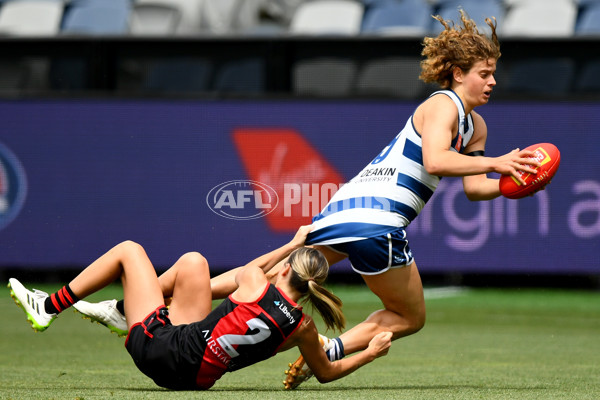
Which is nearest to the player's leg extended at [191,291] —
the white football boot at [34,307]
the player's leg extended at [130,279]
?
the player's leg extended at [130,279]

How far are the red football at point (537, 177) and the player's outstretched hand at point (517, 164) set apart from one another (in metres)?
0.03

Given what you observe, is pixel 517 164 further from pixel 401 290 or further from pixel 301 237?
pixel 301 237

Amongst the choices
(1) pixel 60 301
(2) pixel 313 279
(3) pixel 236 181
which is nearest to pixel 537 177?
(2) pixel 313 279

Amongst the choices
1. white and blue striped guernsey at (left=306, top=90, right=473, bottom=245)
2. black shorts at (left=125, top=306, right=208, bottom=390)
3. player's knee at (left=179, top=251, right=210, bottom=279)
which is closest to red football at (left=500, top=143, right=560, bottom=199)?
white and blue striped guernsey at (left=306, top=90, right=473, bottom=245)

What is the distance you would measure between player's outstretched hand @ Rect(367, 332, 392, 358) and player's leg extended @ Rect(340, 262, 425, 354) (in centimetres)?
18

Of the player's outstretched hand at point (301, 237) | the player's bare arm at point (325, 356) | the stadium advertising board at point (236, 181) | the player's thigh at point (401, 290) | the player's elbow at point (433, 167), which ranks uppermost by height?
the player's elbow at point (433, 167)

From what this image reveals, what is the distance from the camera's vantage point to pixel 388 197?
5.80 meters

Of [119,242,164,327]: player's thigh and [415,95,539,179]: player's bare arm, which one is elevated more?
[415,95,539,179]: player's bare arm

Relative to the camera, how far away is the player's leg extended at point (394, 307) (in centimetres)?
584

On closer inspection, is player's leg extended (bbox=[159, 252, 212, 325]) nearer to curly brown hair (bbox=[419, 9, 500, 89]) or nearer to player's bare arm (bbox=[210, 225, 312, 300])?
player's bare arm (bbox=[210, 225, 312, 300])

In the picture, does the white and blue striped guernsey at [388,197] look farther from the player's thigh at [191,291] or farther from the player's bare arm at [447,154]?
the player's thigh at [191,291]

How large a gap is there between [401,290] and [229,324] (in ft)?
3.86

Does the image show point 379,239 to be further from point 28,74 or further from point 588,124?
point 28,74

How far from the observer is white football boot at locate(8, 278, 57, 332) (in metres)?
5.90
